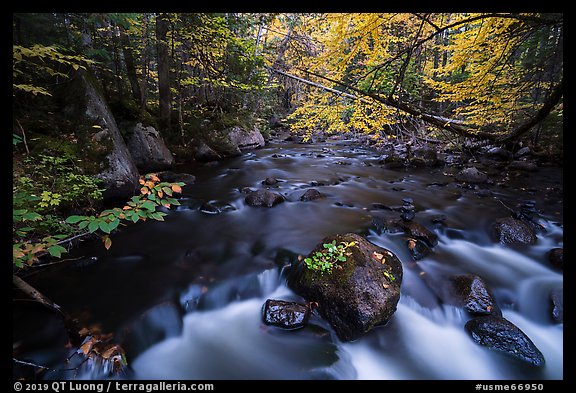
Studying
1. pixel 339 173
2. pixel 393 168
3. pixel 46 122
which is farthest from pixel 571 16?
pixel 393 168

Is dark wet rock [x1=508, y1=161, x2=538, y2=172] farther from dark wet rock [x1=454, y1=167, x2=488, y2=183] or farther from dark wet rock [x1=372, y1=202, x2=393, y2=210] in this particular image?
dark wet rock [x1=372, y1=202, x2=393, y2=210]

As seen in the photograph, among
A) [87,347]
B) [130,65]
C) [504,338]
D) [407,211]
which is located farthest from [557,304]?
[130,65]

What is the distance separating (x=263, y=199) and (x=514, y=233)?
19.4ft

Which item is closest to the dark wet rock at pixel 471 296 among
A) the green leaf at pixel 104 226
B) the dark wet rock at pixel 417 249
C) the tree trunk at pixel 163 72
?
the dark wet rock at pixel 417 249

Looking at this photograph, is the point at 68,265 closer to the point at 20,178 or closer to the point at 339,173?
the point at 20,178

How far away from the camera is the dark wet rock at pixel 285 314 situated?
3.42m

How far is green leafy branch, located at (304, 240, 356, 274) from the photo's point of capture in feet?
11.9

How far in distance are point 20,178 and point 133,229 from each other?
2026 mm

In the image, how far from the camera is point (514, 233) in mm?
5527

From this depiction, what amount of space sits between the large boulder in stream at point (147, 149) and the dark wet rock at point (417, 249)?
26.7 feet

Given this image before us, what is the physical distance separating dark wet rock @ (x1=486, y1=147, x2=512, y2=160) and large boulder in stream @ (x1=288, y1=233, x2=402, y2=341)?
12180 millimetres

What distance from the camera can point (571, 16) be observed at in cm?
154

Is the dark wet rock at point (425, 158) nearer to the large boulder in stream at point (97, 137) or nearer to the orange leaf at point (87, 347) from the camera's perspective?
the large boulder in stream at point (97, 137)

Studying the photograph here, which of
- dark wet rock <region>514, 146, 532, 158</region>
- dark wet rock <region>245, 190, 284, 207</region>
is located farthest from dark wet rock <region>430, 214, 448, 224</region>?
dark wet rock <region>514, 146, 532, 158</region>
